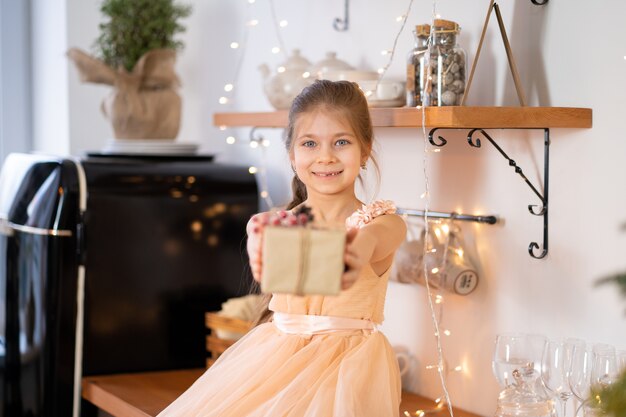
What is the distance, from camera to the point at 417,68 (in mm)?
1705

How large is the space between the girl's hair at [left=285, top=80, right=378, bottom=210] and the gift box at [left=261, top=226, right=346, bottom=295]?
1.74 ft

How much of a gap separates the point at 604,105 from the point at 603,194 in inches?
5.8

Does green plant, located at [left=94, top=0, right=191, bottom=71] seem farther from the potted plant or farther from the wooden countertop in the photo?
the wooden countertop

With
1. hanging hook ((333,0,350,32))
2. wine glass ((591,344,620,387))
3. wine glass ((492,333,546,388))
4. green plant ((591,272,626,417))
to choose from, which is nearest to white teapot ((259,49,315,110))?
hanging hook ((333,0,350,32))

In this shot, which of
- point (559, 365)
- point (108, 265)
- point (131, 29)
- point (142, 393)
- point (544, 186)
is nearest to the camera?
point (559, 365)

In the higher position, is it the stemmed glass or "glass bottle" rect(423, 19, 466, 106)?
"glass bottle" rect(423, 19, 466, 106)

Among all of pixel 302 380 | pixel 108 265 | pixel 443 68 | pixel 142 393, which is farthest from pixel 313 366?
pixel 108 265

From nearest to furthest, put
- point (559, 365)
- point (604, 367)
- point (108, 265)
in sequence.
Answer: point (604, 367) < point (559, 365) < point (108, 265)

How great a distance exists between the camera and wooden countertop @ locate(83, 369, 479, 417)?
192 cm

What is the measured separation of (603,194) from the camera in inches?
62.1

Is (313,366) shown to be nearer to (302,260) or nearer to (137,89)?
(302,260)

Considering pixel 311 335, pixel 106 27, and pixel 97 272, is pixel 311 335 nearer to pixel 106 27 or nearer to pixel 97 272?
pixel 97 272

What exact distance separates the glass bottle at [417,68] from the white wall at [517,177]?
15 centimetres

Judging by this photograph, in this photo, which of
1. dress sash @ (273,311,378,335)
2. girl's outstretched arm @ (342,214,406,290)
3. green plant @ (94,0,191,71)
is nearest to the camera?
girl's outstretched arm @ (342,214,406,290)
